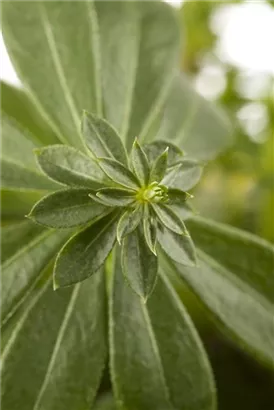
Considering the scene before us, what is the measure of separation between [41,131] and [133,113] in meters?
0.13

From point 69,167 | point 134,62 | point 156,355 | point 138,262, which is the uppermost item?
point 134,62

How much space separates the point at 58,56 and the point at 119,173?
22 cm

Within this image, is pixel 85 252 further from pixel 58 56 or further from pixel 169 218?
pixel 58 56

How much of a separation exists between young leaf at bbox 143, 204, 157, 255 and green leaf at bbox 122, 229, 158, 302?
2cm

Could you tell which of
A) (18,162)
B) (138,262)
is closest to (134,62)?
(18,162)

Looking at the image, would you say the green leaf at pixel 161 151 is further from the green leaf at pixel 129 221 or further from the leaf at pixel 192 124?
the leaf at pixel 192 124

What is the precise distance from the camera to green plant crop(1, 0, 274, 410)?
624 millimetres

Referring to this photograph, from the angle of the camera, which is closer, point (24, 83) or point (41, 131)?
point (24, 83)

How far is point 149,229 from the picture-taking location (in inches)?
24.1

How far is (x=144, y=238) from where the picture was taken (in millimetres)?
630

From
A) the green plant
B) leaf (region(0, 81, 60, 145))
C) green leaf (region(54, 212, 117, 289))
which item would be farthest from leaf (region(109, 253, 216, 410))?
leaf (region(0, 81, 60, 145))

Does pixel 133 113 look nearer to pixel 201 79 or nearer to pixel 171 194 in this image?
pixel 171 194

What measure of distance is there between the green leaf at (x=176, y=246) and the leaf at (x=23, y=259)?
133mm

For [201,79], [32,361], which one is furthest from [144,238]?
[201,79]
